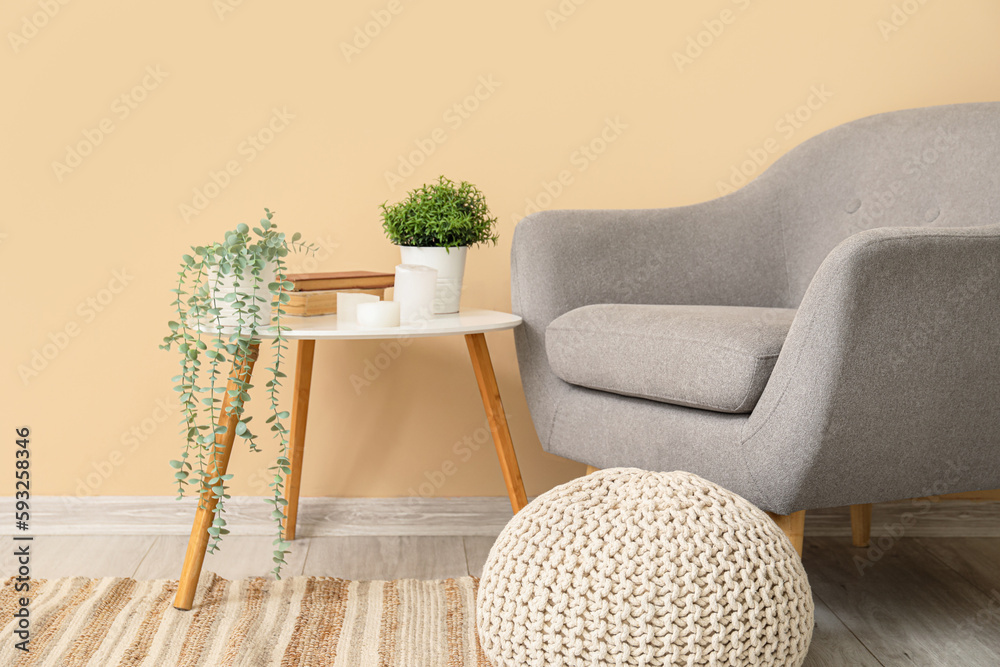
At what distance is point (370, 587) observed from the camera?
1.40m

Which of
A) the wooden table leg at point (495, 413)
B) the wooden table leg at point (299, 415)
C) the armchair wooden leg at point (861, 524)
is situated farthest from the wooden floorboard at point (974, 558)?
the wooden table leg at point (299, 415)

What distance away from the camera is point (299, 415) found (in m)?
1.65

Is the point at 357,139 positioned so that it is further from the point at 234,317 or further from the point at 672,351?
the point at 672,351

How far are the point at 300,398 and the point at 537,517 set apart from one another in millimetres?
842

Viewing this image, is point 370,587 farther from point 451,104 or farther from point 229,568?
point 451,104

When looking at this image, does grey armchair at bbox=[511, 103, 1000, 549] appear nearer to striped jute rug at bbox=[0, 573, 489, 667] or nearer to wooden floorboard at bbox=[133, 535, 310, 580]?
striped jute rug at bbox=[0, 573, 489, 667]

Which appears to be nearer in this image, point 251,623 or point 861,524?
point 251,623

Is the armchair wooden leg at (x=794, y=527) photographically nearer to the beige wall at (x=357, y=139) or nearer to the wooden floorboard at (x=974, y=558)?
the wooden floorboard at (x=974, y=558)

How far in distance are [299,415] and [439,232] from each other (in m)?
0.48

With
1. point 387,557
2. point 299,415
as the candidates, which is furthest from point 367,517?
point 299,415

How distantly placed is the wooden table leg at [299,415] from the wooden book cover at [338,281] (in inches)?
8.4

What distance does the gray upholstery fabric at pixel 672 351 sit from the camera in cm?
112

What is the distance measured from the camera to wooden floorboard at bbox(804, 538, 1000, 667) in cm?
117

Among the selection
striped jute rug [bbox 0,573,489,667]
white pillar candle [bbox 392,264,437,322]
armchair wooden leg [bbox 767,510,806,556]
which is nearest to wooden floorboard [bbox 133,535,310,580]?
striped jute rug [bbox 0,573,489,667]
